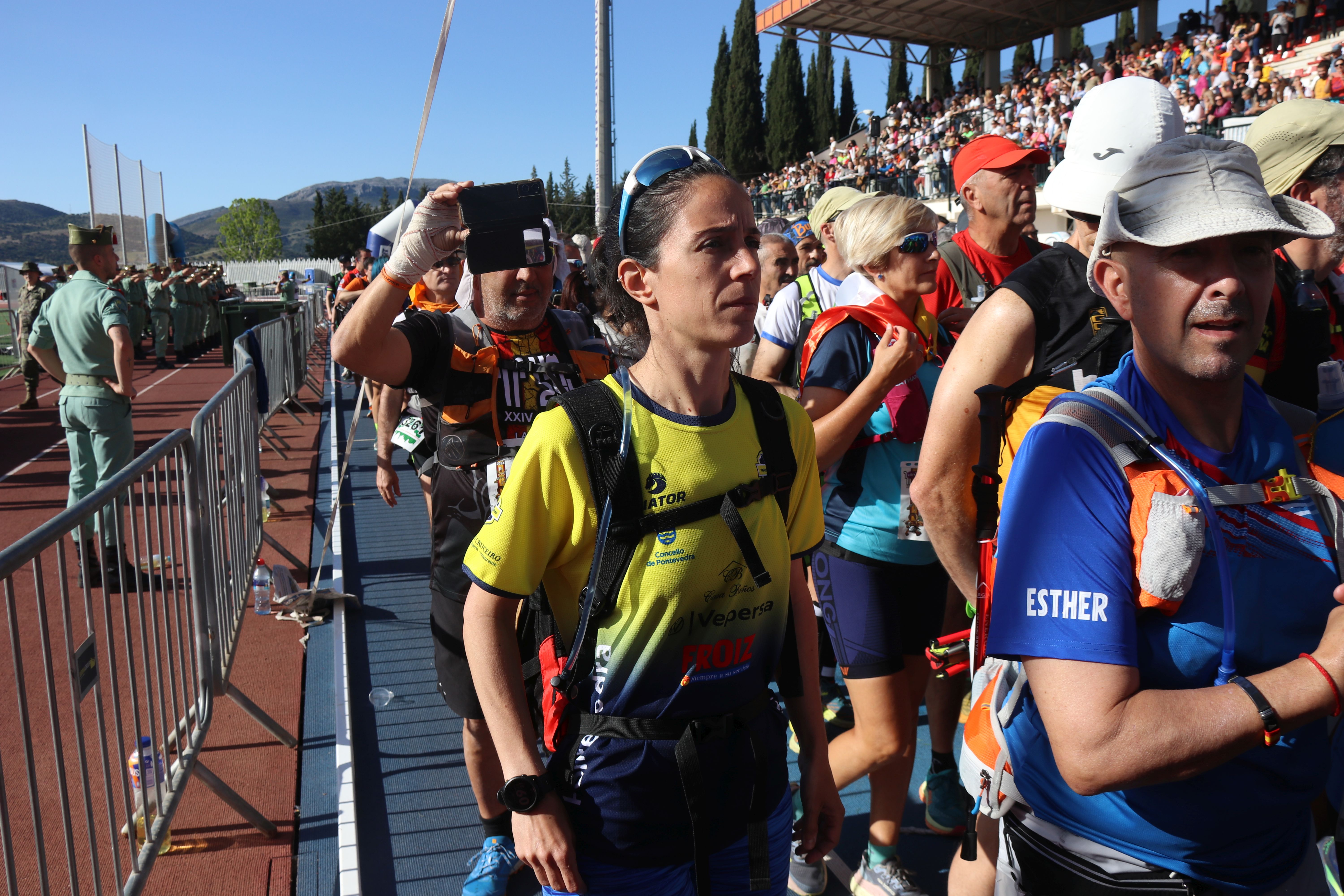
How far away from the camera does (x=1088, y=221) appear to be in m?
2.16

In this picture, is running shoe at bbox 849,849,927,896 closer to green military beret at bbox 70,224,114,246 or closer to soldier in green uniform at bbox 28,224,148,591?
soldier in green uniform at bbox 28,224,148,591

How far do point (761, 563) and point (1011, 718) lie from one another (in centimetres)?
54

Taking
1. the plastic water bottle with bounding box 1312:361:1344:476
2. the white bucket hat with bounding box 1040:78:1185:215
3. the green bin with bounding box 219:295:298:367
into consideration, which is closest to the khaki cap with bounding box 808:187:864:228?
the white bucket hat with bounding box 1040:78:1185:215

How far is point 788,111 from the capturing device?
55.5m

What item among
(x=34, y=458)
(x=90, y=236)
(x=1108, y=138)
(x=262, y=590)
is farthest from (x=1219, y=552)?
(x=34, y=458)

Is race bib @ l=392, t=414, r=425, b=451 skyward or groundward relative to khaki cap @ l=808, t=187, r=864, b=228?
groundward

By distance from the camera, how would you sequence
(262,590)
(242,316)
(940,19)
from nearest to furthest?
1. (262,590)
2. (242,316)
3. (940,19)

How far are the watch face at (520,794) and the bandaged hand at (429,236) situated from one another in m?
1.41

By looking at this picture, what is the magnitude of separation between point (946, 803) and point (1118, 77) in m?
10.2

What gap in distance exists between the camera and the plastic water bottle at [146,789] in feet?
9.60

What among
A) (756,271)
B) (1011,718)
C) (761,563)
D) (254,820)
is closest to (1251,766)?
(1011,718)

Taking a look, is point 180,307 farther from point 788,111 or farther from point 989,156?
point 788,111

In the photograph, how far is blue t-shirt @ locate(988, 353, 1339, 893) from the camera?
137 cm

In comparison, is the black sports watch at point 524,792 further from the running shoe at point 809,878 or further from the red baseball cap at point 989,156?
the red baseball cap at point 989,156
